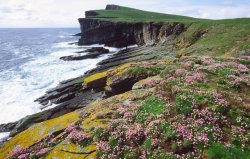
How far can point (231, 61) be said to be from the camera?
24.7m

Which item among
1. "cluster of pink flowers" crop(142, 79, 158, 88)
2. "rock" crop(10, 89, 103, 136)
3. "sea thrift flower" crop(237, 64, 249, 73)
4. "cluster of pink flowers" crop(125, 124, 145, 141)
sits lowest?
"rock" crop(10, 89, 103, 136)

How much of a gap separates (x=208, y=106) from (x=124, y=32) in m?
100

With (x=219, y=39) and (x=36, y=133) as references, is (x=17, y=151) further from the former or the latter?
(x=219, y=39)

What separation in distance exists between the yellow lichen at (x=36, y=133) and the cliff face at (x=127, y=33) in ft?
179

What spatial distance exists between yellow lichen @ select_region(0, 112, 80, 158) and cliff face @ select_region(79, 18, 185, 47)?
5447 centimetres

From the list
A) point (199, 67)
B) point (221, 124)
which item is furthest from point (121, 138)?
point (199, 67)

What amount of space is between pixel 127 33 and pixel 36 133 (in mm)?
95058

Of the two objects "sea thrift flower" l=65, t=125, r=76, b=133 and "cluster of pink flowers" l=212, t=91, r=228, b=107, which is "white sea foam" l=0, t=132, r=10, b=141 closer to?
"sea thrift flower" l=65, t=125, r=76, b=133

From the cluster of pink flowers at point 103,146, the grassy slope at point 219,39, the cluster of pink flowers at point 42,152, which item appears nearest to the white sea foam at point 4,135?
the cluster of pink flowers at point 42,152

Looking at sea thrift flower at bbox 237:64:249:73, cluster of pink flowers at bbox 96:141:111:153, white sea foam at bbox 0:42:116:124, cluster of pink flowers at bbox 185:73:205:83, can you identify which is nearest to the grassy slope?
sea thrift flower at bbox 237:64:249:73

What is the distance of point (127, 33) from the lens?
111 meters

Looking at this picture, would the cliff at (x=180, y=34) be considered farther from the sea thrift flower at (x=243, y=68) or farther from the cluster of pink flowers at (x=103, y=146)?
the cluster of pink flowers at (x=103, y=146)

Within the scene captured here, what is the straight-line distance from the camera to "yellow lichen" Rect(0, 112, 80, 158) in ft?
59.6

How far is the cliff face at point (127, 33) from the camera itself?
256 ft
